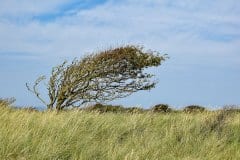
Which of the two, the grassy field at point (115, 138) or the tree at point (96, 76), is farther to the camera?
the tree at point (96, 76)

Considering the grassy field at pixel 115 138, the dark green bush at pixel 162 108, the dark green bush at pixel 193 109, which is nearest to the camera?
the grassy field at pixel 115 138

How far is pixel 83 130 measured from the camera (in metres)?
9.77

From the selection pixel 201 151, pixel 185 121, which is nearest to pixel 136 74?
pixel 185 121

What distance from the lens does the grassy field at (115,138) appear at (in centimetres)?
758

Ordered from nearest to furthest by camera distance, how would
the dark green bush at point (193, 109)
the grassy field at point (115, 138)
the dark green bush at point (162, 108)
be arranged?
the grassy field at point (115, 138)
the dark green bush at point (193, 109)
the dark green bush at point (162, 108)

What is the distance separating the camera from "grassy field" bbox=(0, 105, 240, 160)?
24.9 ft

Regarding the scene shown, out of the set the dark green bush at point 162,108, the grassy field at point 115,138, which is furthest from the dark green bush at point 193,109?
the grassy field at point 115,138

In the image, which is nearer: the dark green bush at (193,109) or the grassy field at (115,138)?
the grassy field at (115,138)

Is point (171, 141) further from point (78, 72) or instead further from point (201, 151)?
point (78, 72)

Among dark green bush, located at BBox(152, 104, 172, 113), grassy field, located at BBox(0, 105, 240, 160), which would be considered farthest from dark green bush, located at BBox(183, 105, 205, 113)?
grassy field, located at BBox(0, 105, 240, 160)

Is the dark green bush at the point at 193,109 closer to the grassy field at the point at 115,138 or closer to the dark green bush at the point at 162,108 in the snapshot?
the dark green bush at the point at 162,108

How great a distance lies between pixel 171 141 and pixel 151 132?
38.6 inches

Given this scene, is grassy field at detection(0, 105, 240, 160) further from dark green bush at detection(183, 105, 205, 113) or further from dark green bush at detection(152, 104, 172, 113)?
dark green bush at detection(152, 104, 172, 113)

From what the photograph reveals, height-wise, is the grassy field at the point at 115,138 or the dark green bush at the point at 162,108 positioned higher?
the dark green bush at the point at 162,108
